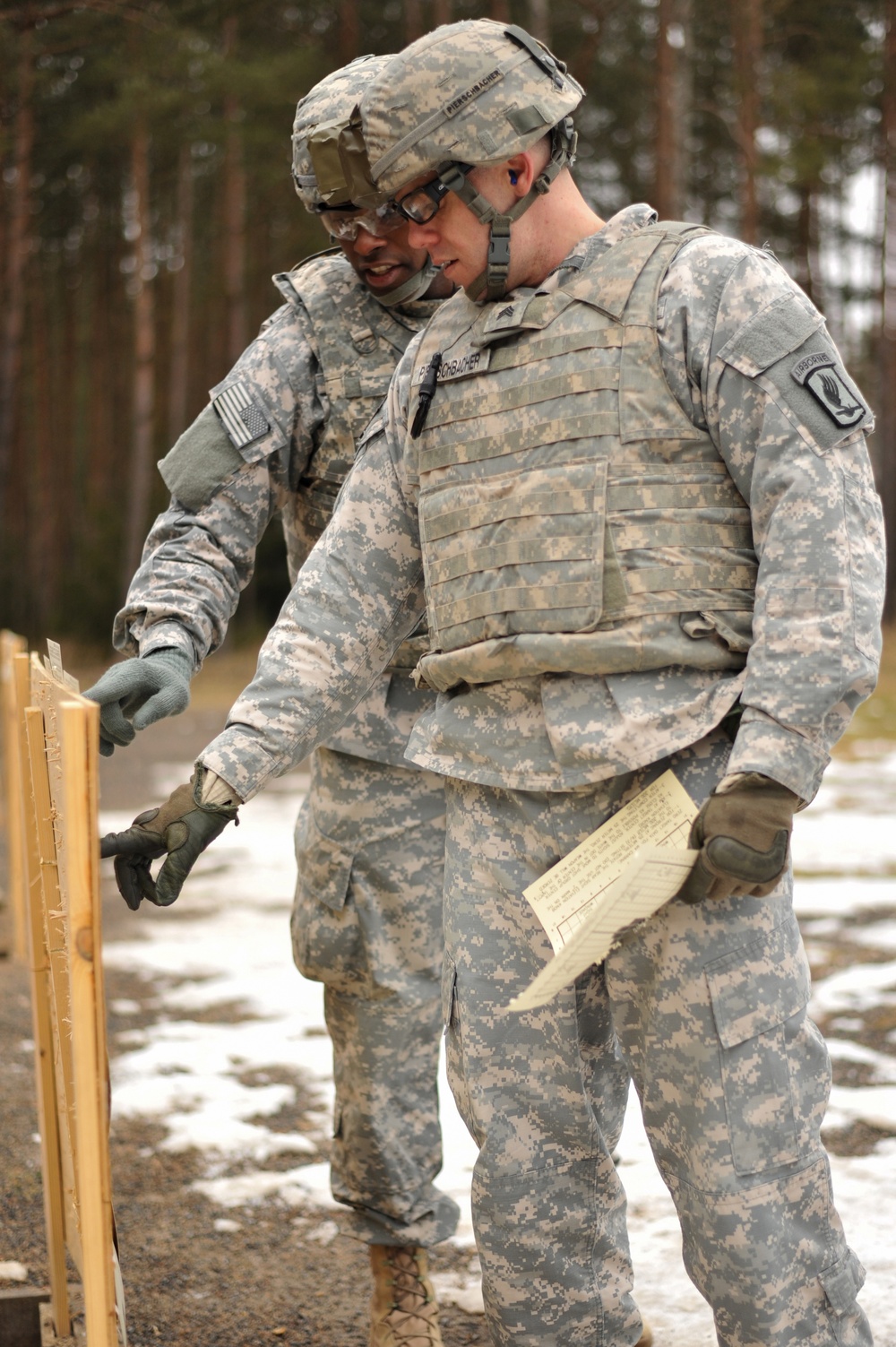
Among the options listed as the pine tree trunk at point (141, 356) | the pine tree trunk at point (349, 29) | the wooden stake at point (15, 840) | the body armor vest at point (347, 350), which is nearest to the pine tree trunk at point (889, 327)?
the pine tree trunk at point (349, 29)

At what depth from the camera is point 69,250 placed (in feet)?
90.4

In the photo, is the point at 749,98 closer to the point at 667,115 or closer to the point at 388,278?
the point at 667,115

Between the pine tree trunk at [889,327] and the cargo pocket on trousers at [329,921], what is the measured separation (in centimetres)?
1405

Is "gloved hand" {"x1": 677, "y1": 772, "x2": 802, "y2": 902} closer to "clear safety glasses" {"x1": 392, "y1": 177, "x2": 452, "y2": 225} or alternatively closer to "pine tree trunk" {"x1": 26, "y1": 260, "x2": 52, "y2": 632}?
"clear safety glasses" {"x1": 392, "y1": 177, "x2": 452, "y2": 225}

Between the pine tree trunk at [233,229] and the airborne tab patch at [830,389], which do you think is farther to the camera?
the pine tree trunk at [233,229]

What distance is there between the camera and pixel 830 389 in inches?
76.1

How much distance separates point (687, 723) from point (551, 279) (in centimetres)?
71

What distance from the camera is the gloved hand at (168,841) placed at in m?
2.21

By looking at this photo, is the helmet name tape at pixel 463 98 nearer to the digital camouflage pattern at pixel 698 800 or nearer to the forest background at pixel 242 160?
the digital camouflage pattern at pixel 698 800

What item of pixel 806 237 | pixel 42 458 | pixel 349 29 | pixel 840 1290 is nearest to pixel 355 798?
pixel 840 1290

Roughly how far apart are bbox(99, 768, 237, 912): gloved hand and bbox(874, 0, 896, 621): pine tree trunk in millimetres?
14790

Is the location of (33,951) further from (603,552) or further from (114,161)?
(114,161)

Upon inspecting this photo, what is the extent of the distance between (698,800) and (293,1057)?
2884mm

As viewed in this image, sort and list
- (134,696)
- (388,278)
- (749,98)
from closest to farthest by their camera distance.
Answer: (134,696)
(388,278)
(749,98)
